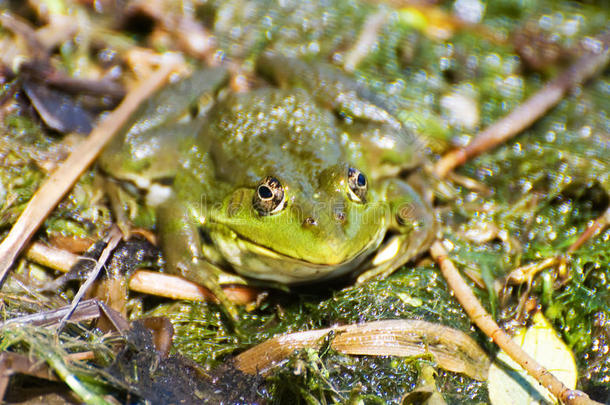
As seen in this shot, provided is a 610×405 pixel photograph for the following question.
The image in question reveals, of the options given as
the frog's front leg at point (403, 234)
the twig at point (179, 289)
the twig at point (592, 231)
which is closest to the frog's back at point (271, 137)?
the frog's front leg at point (403, 234)

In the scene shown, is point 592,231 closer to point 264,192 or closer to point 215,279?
point 264,192

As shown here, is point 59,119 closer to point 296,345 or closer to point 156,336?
point 156,336

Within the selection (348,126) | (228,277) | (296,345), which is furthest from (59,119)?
(296,345)

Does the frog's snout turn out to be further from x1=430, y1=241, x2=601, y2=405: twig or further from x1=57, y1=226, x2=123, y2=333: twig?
x1=57, y1=226, x2=123, y2=333: twig

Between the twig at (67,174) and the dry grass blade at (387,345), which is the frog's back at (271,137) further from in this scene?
the dry grass blade at (387,345)

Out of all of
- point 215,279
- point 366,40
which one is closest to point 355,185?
point 215,279
